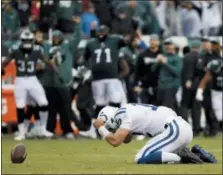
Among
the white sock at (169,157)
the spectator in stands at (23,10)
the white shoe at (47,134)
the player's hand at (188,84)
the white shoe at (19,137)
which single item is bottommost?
the white shoe at (47,134)

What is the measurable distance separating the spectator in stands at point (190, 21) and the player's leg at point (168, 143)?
1155cm

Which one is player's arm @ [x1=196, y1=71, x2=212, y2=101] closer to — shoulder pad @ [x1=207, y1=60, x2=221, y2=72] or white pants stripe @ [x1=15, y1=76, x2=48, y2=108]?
shoulder pad @ [x1=207, y1=60, x2=221, y2=72]

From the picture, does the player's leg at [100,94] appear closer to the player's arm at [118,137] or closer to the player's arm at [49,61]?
the player's arm at [49,61]

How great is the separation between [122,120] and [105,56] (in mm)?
7958

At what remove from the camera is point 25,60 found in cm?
1912

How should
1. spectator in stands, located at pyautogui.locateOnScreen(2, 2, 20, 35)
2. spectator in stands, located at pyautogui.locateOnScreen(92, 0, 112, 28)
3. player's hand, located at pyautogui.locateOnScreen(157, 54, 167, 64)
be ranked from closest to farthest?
player's hand, located at pyautogui.locateOnScreen(157, 54, 167, 64)
spectator in stands, located at pyautogui.locateOnScreen(2, 2, 20, 35)
spectator in stands, located at pyautogui.locateOnScreen(92, 0, 112, 28)

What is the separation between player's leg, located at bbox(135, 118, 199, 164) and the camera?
1198cm

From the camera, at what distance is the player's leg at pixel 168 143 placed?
1198 cm

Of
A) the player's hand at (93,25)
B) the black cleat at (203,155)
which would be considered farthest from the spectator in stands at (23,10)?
the black cleat at (203,155)

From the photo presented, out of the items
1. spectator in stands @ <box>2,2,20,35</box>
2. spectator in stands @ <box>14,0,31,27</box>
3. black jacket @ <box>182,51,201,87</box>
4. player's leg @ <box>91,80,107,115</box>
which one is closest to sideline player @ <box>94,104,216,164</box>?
player's leg @ <box>91,80,107,115</box>

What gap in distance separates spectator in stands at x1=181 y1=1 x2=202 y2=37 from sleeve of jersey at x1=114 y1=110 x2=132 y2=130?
466 inches

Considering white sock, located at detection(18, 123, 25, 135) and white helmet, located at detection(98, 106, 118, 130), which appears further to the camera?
white sock, located at detection(18, 123, 25, 135)

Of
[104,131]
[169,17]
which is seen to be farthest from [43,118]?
[104,131]

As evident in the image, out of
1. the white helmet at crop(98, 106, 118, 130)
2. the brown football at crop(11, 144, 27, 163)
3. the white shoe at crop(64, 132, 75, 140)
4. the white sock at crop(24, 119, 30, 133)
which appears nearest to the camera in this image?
the white helmet at crop(98, 106, 118, 130)
